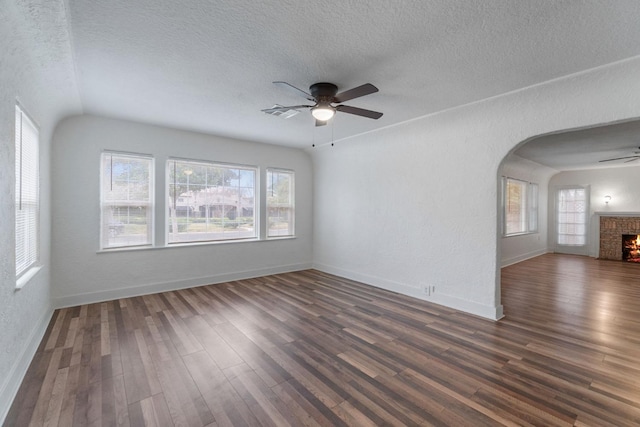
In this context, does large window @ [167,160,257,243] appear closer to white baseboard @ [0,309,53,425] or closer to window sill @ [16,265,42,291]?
window sill @ [16,265,42,291]

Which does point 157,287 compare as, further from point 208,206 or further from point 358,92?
point 358,92

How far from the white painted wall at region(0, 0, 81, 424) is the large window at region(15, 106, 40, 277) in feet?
0.56

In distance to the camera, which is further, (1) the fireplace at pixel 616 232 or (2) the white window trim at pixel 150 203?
(1) the fireplace at pixel 616 232

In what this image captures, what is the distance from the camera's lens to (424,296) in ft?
14.1

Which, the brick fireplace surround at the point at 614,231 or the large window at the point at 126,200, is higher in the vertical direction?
the large window at the point at 126,200

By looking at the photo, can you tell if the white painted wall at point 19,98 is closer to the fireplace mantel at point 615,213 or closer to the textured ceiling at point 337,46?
the textured ceiling at point 337,46

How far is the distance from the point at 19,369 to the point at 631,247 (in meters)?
12.0

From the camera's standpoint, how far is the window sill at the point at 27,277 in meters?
2.46

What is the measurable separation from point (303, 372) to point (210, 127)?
12.7 ft

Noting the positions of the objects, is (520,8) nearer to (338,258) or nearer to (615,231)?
(338,258)

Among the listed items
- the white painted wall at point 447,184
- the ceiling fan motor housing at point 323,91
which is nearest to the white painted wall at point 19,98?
the ceiling fan motor housing at point 323,91

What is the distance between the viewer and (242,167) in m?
5.58

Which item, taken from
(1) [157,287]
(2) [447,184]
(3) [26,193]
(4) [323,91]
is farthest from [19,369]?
(2) [447,184]

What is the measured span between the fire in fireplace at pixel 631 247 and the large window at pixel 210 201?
9.75 meters
